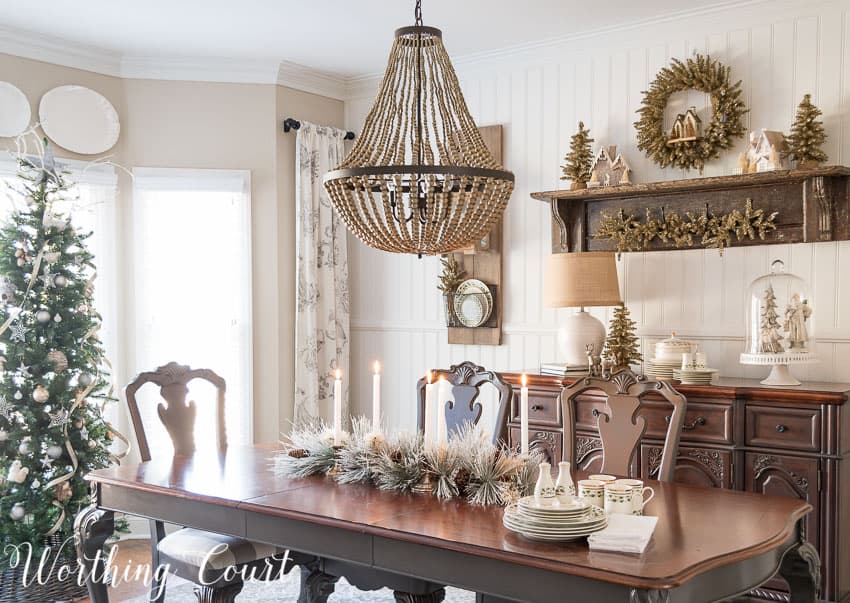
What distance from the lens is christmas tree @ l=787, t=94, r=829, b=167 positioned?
3.95m

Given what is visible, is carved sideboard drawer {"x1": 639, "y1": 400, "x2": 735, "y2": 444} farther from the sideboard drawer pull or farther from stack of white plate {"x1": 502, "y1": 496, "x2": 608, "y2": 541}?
stack of white plate {"x1": 502, "y1": 496, "x2": 608, "y2": 541}

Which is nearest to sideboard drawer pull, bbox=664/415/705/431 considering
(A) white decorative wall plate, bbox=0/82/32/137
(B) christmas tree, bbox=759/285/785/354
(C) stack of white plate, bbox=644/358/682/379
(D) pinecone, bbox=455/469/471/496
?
(C) stack of white plate, bbox=644/358/682/379

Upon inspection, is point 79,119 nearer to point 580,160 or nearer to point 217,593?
point 580,160

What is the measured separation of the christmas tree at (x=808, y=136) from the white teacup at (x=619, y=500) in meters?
2.23

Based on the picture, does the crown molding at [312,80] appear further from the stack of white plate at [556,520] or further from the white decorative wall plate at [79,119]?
the stack of white plate at [556,520]

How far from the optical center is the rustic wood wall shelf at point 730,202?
13.0 feet

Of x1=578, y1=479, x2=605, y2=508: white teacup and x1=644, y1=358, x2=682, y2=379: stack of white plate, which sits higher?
x1=644, y1=358, x2=682, y2=379: stack of white plate

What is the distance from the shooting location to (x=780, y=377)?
3.84 metres

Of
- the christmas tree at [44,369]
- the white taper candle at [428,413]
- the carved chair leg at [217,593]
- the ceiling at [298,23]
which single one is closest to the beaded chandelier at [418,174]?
the white taper candle at [428,413]

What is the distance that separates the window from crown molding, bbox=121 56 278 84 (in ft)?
1.79

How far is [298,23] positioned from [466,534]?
3.07 meters

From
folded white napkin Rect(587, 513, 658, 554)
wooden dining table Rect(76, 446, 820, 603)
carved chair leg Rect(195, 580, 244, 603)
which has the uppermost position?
folded white napkin Rect(587, 513, 658, 554)

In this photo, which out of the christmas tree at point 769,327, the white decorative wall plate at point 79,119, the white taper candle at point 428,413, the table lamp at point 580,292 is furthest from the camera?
the white decorative wall plate at point 79,119

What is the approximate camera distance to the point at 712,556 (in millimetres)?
2053
